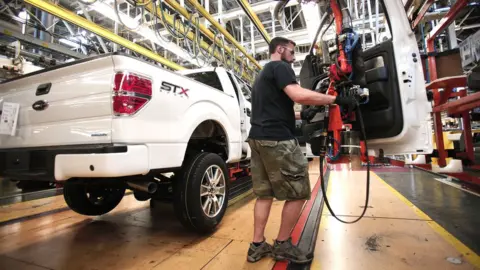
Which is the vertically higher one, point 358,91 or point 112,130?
point 358,91

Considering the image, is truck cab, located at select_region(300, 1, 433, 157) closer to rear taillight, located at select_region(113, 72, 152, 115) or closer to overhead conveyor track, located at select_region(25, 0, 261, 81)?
rear taillight, located at select_region(113, 72, 152, 115)

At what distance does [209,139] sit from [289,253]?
158 centimetres

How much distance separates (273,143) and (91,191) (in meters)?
2.21

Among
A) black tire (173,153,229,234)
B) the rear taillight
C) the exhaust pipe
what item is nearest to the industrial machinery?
black tire (173,153,229,234)

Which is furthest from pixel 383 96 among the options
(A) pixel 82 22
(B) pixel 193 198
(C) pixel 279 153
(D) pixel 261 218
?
(A) pixel 82 22

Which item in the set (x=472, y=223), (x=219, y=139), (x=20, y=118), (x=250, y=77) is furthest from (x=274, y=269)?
(x=250, y=77)

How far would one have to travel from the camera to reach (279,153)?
5.64ft

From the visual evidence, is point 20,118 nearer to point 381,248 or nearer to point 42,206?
point 42,206

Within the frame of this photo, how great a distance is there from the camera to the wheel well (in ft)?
8.70

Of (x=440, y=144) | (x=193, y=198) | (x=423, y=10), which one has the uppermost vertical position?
(x=423, y=10)

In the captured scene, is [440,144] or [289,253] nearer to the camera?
[289,253]

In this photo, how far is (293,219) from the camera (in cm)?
175

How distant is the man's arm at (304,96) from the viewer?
5.47 feet

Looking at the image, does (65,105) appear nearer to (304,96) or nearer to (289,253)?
(304,96)
